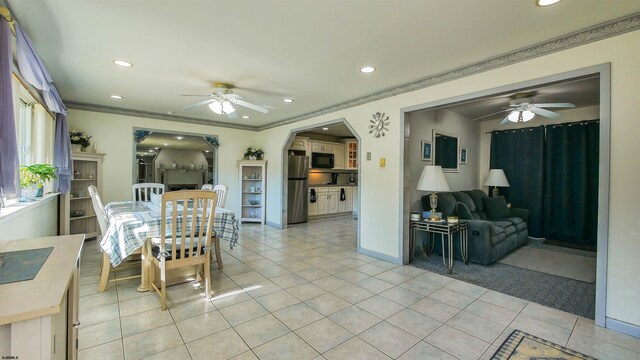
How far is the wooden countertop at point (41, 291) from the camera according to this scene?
82cm

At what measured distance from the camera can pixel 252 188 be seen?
688cm

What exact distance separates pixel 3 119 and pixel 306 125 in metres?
4.25

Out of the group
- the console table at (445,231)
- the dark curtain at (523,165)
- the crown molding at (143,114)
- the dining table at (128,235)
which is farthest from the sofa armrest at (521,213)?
the crown molding at (143,114)

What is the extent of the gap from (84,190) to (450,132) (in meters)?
6.78

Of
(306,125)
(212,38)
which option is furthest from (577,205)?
(212,38)

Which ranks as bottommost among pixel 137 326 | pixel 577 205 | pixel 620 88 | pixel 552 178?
pixel 137 326

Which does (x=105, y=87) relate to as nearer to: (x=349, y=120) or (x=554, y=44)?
(x=349, y=120)

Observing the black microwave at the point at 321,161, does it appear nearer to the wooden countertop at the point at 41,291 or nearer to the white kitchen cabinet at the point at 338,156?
the white kitchen cabinet at the point at 338,156

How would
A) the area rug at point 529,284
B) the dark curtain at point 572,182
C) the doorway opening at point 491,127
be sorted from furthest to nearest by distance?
the dark curtain at point 572,182 → the area rug at point 529,284 → the doorway opening at point 491,127

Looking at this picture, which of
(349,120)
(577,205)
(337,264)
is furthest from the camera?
(577,205)

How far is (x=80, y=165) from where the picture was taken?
5.03 m

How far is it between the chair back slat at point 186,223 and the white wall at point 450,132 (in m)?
2.64

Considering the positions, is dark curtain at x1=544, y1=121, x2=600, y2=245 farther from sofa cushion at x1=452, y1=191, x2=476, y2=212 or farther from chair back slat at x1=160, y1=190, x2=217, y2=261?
chair back slat at x1=160, y1=190, x2=217, y2=261

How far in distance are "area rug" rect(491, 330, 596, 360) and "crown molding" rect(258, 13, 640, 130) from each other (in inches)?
95.7
